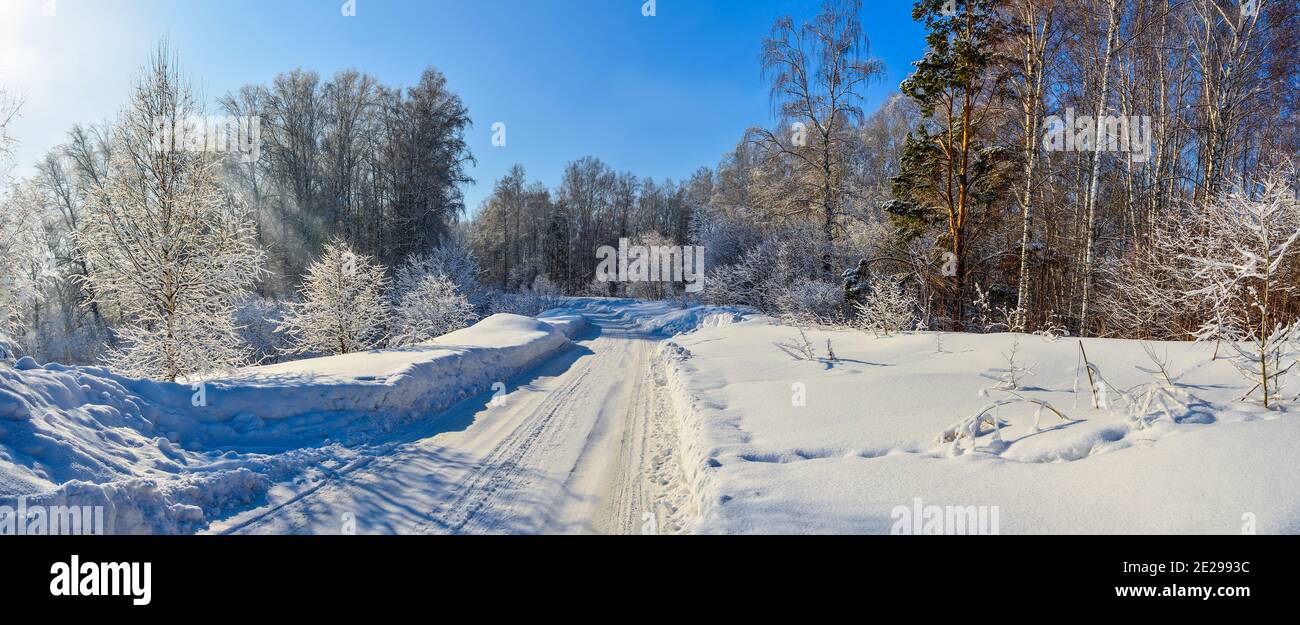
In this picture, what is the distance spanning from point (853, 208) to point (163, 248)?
23.9m

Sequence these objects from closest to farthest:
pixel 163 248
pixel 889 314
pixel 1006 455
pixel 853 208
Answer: pixel 1006 455
pixel 163 248
pixel 889 314
pixel 853 208

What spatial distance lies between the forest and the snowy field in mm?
1448

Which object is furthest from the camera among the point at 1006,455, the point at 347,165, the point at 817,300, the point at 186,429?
the point at 347,165

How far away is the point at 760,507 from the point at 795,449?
125 centimetres

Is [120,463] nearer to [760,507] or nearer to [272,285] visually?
[760,507]

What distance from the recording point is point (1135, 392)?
4.16 metres

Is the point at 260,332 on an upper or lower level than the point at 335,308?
lower

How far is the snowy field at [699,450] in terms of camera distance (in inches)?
118

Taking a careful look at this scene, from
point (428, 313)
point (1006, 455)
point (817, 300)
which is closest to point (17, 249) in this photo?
point (428, 313)

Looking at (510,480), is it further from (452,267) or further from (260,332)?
(452,267)

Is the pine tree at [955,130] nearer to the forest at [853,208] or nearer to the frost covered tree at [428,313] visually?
the forest at [853,208]

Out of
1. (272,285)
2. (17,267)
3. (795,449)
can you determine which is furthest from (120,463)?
(272,285)

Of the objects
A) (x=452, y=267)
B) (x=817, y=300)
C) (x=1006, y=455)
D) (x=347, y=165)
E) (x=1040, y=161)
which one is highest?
(x=347, y=165)

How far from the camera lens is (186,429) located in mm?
5070
